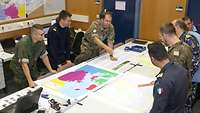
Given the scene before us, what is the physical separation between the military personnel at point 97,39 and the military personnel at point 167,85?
5.68ft

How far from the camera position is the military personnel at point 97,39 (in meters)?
3.87

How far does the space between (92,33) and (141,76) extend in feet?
3.58

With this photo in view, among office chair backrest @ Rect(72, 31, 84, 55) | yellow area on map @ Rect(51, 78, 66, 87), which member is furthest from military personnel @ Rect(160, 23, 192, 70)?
office chair backrest @ Rect(72, 31, 84, 55)

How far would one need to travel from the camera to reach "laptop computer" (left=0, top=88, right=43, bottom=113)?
6.98ft

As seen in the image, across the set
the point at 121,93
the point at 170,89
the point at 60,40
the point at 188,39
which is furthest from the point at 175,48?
the point at 60,40

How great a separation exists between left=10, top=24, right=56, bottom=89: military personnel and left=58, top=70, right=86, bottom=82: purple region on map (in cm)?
39

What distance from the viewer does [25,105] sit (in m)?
2.26

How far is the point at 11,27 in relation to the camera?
499cm

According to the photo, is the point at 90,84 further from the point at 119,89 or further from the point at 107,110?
the point at 107,110

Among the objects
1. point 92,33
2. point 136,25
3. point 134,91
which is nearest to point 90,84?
point 134,91

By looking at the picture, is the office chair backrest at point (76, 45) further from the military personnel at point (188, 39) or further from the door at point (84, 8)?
the military personnel at point (188, 39)

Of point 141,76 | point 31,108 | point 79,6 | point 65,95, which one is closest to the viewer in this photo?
point 31,108

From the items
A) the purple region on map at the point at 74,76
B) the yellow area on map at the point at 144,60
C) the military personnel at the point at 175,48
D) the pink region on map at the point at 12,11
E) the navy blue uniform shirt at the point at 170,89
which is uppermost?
the pink region on map at the point at 12,11

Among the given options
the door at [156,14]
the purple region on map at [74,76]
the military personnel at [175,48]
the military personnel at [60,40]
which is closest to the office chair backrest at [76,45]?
the military personnel at [60,40]
